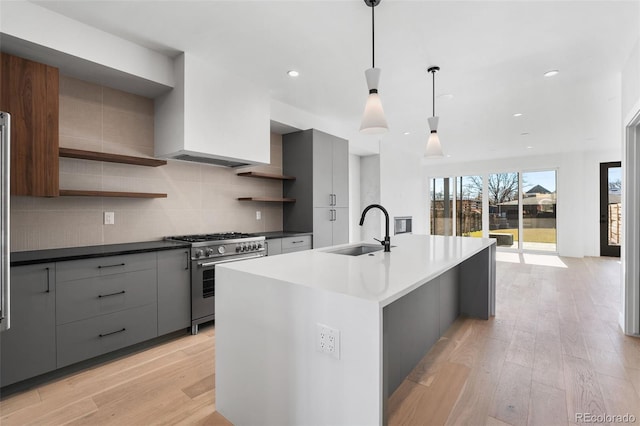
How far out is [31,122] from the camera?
7.09ft

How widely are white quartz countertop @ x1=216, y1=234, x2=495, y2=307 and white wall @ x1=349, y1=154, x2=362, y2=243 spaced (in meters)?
3.80

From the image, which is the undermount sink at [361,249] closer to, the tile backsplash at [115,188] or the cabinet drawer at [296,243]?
the cabinet drawer at [296,243]

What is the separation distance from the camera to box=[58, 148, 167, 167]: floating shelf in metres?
2.42

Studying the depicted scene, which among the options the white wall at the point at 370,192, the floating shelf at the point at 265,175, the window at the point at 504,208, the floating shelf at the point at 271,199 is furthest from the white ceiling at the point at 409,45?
the window at the point at 504,208

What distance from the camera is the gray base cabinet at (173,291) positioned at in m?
2.66

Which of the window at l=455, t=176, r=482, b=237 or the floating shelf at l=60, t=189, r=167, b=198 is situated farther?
the window at l=455, t=176, r=482, b=237

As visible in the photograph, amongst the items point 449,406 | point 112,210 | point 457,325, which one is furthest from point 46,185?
point 457,325

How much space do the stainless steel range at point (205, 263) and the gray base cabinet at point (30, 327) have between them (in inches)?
39.5

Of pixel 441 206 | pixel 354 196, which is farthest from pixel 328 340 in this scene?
pixel 441 206

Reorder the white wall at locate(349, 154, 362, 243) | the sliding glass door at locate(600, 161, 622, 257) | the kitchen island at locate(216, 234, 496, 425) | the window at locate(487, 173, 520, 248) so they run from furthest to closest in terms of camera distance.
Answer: the window at locate(487, 173, 520, 248)
the sliding glass door at locate(600, 161, 622, 257)
the white wall at locate(349, 154, 362, 243)
the kitchen island at locate(216, 234, 496, 425)

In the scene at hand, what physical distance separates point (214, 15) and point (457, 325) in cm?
335

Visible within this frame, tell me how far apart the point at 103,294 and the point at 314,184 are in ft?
8.58

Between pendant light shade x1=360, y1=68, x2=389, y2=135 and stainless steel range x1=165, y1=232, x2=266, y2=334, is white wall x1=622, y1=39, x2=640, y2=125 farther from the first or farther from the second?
stainless steel range x1=165, y1=232, x2=266, y2=334

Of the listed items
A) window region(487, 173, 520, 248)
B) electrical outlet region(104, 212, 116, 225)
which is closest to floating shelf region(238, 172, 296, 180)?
electrical outlet region(104, 212, 116, 225)
